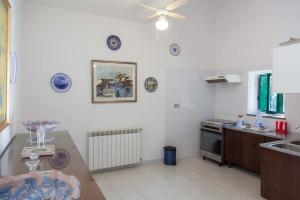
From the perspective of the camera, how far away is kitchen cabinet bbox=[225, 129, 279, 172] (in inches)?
133

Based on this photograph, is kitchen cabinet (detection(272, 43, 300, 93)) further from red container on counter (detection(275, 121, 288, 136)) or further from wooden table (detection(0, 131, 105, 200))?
wooden table (detection(0, 131, 105, 200))

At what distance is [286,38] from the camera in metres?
3.39

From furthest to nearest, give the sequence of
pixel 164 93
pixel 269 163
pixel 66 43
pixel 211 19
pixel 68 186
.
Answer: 1. pixel 211 19
2. pixel 164 93
3. pixel 66 43
4. pixel 269 163
5. pixel 68 186

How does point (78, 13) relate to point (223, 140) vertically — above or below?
above

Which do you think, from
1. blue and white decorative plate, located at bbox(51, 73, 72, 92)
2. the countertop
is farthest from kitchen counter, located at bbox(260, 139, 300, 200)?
blue and white decorative plate, located at bbox(51, 73, 72, 92)

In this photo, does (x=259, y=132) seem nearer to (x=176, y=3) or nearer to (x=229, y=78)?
(x=229, y=78)

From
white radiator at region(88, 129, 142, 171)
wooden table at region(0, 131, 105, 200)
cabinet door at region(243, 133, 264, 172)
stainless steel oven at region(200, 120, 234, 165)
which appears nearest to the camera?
wooden table at region(0, 131, 105, 200)

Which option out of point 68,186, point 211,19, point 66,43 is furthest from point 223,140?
point 68,186

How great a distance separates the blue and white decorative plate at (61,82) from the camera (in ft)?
10.7

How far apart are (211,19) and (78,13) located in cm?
286

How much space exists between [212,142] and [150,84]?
1.68 meters

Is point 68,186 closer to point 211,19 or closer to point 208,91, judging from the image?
point 208,91

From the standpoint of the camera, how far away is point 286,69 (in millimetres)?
2602

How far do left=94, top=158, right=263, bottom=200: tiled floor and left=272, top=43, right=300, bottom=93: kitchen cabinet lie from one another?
150cm
